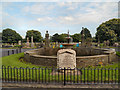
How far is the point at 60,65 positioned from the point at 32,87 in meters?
2.38

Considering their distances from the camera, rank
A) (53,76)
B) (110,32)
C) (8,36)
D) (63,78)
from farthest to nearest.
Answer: (8,36) < (110,32) < (53,76) < (63,78)

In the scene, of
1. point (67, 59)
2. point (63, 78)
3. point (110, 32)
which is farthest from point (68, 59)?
point (110, 32)

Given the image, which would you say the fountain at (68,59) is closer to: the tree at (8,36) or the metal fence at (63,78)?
the metal fence at (63,78)

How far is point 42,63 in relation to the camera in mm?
8742

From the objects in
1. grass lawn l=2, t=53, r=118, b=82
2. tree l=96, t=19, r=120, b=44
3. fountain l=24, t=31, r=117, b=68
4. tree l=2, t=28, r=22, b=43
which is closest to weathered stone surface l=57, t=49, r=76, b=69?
fountain l=24, t=31, r=117, b=68

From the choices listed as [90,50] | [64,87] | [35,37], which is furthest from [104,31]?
[35,37]

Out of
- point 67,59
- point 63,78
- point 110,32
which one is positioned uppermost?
point 110,32

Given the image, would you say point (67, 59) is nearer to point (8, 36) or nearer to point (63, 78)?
point (63, 78)

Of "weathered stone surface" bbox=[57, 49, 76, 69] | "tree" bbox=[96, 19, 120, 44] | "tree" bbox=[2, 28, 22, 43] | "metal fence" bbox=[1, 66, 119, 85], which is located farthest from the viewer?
"tree" bbox=[2, 28, 22, 43]

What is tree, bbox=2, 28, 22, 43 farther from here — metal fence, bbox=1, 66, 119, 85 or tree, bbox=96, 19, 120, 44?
metal fence, bbox=1, 66, 119, 85

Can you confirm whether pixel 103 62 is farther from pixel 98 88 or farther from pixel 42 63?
pixel 42 63

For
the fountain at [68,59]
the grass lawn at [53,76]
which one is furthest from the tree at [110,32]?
the grass lawn at [53,76]

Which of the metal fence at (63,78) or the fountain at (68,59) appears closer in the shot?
the metal fence at (63,78)

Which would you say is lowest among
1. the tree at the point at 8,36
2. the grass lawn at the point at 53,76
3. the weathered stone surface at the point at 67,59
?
the grass lawn at the point at 53,76
